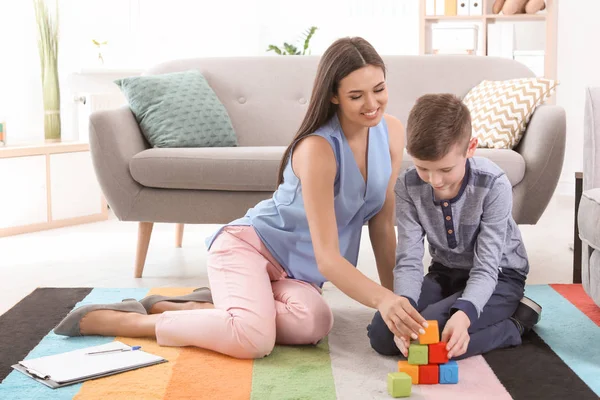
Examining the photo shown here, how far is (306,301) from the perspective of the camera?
7.11ft

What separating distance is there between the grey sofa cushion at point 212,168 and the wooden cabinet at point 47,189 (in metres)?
1.24

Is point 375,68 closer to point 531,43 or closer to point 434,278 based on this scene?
point 434,278

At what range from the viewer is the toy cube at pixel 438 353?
188 centimetres

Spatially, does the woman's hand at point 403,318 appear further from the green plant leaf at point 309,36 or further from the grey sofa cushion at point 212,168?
the green plant leaf at point 309,36

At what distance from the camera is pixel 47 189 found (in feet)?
13.6

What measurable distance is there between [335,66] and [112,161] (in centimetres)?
127

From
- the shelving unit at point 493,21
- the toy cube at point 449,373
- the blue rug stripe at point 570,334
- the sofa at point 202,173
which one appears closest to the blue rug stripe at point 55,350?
the sofa at point 202,173

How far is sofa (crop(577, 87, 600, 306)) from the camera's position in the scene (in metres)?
2.27

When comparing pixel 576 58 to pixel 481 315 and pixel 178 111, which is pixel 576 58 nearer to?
pixel 178 111

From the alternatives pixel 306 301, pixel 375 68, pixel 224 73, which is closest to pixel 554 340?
pixel 306 301

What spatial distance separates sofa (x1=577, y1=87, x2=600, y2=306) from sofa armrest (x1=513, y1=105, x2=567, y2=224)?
337 mm

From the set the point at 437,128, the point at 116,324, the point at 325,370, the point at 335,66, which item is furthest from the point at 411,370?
the point at 116,324

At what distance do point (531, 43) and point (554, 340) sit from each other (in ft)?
11.2

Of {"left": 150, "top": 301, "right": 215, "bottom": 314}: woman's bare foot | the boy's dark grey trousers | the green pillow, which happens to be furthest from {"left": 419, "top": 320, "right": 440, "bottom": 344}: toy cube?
the green pillow
